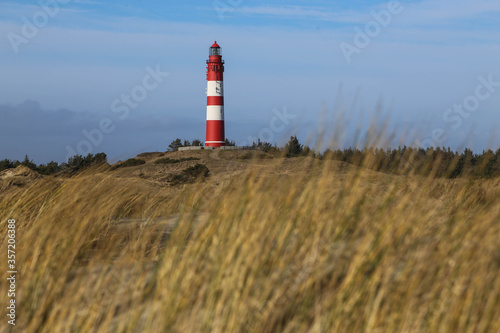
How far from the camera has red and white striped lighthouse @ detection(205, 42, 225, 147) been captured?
32.2 metres

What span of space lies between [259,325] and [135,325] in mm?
646

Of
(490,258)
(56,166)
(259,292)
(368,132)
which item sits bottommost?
(56,166)

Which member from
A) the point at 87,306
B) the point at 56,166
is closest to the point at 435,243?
the point at 87,306

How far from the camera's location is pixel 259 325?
2.80 m

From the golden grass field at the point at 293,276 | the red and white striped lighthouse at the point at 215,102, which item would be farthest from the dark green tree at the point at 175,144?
the golden grass field at the point at 293,276

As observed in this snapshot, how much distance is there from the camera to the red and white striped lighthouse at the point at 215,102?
3219 cm

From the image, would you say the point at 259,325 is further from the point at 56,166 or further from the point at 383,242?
the point at 56,166

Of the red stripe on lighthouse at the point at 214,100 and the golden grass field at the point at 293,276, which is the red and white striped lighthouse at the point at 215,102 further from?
the golden grass field at the point at 293,276

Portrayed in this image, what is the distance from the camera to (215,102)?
32281 millimetres

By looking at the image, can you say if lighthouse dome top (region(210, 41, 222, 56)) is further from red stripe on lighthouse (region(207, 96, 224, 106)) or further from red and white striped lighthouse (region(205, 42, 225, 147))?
red stripe on lighthouse (region(207, 96, 224, 106))

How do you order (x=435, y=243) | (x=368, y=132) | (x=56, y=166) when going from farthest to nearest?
(x=56, y=166), (x=368, y=132), (x=435, y=243)

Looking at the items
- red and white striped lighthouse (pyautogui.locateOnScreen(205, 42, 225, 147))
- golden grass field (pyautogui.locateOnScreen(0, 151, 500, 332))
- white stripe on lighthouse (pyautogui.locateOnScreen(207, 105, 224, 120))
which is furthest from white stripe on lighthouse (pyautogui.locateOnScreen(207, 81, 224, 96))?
golden grass field (pyautogui.locateOnScreen(0, 151, 500, 332))

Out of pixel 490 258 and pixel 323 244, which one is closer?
pixel 490 258

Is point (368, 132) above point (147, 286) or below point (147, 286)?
above
